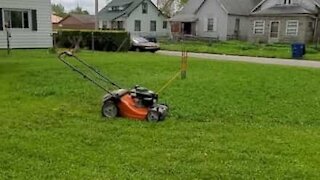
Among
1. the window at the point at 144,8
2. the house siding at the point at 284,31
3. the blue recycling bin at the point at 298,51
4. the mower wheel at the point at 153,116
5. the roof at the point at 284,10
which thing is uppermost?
the window at the point at 144,8

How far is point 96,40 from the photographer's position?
26.2m

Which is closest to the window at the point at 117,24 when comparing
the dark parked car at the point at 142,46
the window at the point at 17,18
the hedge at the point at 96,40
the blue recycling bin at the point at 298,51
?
the dark parked car at the point at 142,46

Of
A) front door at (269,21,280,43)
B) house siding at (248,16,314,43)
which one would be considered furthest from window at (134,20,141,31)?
front door at (269,21,280,43)

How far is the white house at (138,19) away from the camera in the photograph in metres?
54.3

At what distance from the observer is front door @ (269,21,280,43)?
40375 millimetres

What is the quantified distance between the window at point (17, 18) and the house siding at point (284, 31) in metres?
24.1

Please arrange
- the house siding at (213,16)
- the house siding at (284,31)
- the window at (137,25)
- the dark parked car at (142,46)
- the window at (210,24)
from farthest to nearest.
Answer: the window at (137,25), the window at (210,24), the house siding at (213,16), the house siding at (284,31), the dark parked car at (142,46)

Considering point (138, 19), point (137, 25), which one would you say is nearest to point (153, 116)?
point (137, 25)

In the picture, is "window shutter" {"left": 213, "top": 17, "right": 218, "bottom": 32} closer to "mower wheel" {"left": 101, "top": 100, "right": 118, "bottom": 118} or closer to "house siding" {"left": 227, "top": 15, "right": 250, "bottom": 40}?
"house siding" {"left": 227, "top": 15, "right": 250, "bottom": 40}

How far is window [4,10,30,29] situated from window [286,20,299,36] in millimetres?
24203

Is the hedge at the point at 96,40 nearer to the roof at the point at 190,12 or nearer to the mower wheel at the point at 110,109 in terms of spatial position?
the mower wheel at the point at 110,109

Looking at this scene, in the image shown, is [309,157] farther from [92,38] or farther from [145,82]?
[92,38]

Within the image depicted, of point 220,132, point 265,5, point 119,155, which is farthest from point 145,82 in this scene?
point 265,5

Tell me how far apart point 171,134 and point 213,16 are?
41.0m
